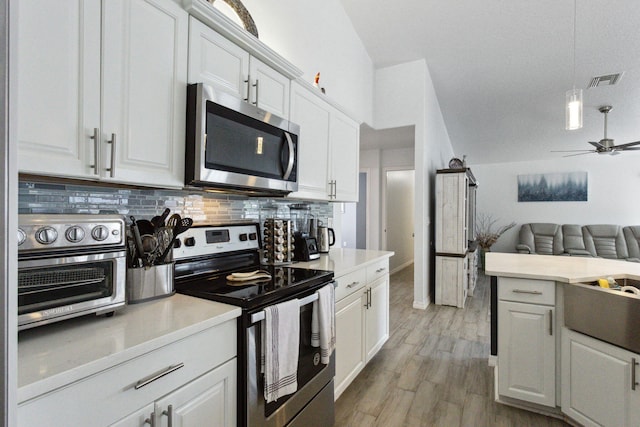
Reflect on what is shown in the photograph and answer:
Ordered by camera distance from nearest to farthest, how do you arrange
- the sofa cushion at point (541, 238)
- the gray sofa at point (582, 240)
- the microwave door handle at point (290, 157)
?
the microwave door handle at point (290, 157) < the gray sofa at point (582, 240) < the sofa cushion at point (541, 238)

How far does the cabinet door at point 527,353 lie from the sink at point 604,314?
0.45 feet

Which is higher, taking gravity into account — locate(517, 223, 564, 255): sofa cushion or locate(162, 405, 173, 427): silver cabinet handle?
locate(517, 223, 564, 255): sofa cushion

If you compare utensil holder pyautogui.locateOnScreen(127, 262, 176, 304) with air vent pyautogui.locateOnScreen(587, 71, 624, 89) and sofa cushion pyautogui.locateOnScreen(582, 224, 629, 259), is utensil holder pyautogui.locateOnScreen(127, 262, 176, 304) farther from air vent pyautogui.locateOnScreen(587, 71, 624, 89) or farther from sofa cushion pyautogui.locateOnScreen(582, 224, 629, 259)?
sofa cushion pyautogui.locateOnScreen(582, 224, 629, 259)

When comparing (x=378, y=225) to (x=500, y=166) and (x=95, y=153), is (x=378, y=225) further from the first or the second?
(x=95, y=153)

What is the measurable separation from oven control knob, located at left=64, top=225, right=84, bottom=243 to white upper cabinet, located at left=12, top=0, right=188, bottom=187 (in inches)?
6.5

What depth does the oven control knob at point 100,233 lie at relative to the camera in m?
0.96

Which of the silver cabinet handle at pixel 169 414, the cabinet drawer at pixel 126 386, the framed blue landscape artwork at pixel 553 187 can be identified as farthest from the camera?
the framed blue landscape artwork at pixel 553 187

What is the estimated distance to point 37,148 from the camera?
862mm

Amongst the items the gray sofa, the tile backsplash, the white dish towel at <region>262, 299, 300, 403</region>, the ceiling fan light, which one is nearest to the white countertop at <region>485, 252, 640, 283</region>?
the ceiling fan light

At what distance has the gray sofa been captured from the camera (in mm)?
5738

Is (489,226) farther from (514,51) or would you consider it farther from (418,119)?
(514,51)

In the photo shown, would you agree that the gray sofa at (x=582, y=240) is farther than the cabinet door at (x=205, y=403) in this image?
Yes

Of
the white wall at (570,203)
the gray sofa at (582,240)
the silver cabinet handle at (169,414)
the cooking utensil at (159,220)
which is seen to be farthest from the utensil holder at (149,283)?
the white wall at (570,203)

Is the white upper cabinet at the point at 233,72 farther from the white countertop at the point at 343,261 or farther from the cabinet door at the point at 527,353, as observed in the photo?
the cabinet door at the point at 527,353
